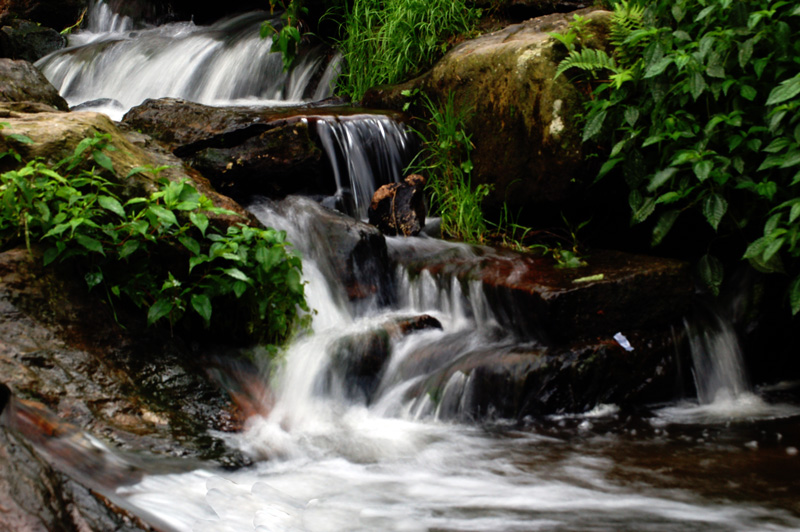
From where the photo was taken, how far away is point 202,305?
10.6 feet

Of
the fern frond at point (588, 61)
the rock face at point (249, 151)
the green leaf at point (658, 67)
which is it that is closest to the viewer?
the green leaf at point (658, 67)

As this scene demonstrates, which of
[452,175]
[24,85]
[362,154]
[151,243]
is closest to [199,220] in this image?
[151,243]

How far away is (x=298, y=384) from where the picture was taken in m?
3.54

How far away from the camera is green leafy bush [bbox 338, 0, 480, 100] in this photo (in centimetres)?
622

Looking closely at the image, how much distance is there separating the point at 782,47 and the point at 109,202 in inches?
138

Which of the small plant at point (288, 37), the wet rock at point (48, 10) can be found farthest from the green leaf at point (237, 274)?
the wet rock at point (48, 10)

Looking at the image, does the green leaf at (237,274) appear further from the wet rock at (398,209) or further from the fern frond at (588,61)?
the fern frond at (588,61)

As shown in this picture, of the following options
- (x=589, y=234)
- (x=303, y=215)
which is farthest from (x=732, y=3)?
(x=303, y=215)

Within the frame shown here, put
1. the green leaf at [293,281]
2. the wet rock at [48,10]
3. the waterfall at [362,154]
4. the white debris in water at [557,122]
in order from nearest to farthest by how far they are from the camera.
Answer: the green leaf at [293,281]
the white debris in water at [557,122]
the waterfall at [362,154]
the wet rock at [48,10]

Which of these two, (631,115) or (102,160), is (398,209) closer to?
(631,115)

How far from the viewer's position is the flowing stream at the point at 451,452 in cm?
236

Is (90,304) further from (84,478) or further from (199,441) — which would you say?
(84,478)

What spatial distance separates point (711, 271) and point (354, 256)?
2168mm

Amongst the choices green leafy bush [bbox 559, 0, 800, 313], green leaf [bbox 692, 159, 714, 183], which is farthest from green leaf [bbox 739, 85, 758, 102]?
green leaf [bbox 692, 159, 714, 183]
